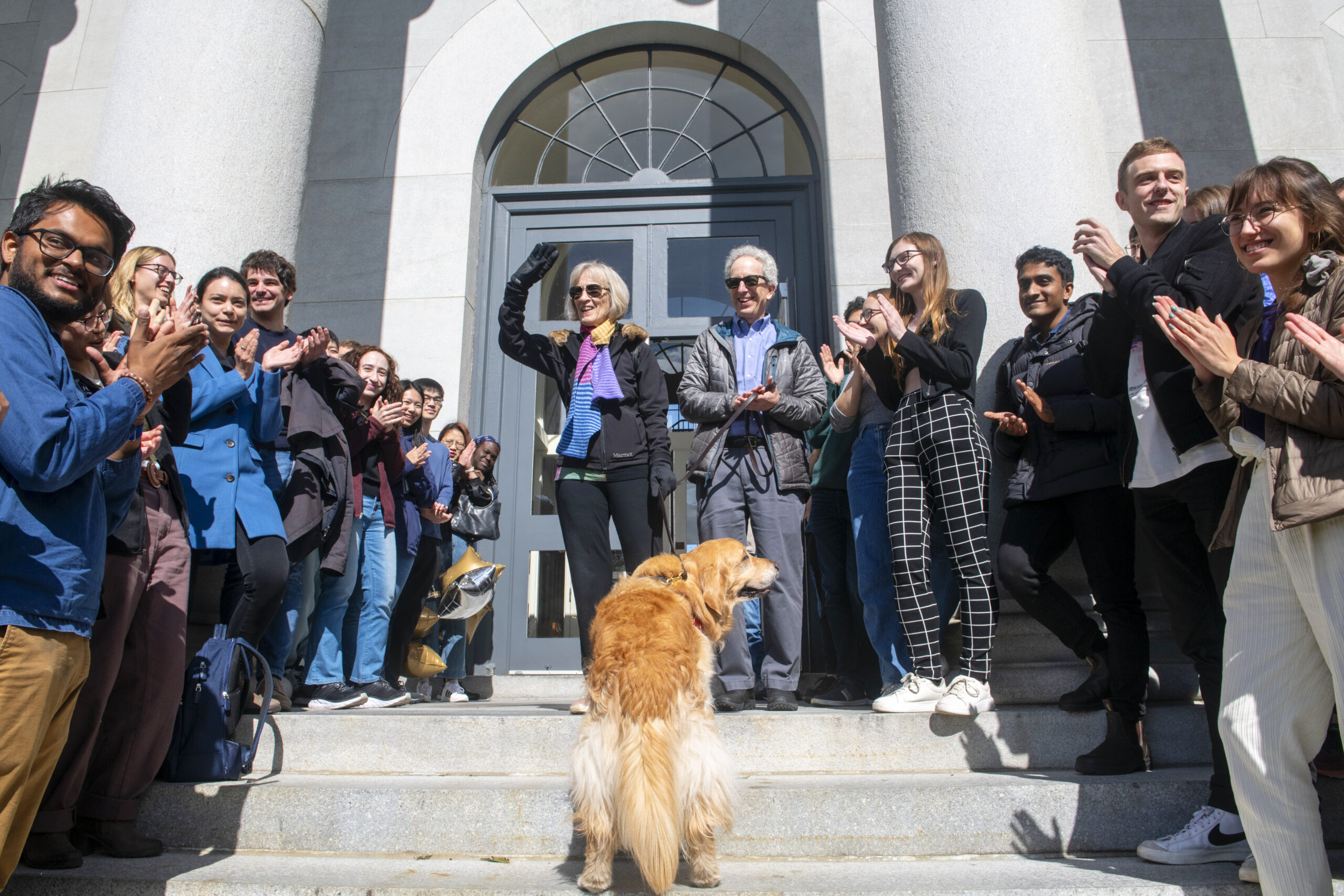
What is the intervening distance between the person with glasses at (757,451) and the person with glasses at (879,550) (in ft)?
1.01

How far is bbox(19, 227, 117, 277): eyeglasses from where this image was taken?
88.4 inches

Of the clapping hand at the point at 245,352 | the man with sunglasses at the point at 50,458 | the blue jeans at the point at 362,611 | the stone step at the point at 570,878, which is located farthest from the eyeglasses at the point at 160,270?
the stone step at the point at 570,878

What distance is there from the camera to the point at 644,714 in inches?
101

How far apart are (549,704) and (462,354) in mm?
3494

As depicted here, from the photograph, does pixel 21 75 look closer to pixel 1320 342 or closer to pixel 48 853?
pixel 48 853

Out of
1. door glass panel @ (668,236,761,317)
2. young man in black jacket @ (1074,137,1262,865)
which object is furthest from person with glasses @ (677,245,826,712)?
door glass panel @ (668,236,761,317)

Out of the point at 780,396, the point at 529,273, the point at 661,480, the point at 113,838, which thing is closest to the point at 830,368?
the point at 780,396

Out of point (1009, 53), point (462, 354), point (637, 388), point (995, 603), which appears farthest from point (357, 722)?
point (1009, 53)

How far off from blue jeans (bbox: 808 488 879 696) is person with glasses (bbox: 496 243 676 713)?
1.05m

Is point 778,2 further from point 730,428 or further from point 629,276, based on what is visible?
point 730,428

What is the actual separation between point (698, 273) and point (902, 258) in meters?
3.81

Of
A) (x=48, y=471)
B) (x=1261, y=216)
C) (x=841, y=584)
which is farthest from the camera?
(x=841, y=584)

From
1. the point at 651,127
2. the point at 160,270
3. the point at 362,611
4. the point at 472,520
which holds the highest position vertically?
the point at 651,127

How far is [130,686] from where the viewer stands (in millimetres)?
2957
